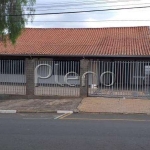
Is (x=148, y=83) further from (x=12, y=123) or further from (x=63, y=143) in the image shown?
(x=63, y=143)

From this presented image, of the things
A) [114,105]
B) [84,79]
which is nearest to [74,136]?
[114,105]

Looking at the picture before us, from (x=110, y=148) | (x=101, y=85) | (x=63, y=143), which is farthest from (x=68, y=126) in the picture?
(x=101, y=85)

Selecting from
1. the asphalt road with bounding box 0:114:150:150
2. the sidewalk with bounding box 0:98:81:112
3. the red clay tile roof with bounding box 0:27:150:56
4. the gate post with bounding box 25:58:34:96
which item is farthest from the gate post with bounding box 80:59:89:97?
the asphalt road with bounding box 0:114:150:150

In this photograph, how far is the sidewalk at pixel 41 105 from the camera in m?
14.4

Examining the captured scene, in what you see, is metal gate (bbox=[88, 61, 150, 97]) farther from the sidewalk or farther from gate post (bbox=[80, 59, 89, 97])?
the sidewalk

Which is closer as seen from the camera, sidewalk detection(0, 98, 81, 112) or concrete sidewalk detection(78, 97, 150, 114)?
concrete sidewalk detection(78, 97, 150, 114)

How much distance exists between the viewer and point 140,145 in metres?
7.09

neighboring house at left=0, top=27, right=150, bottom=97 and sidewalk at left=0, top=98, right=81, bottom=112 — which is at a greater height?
neighboring house at left=0, top=27, right=150, bottom=97

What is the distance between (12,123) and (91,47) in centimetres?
1529

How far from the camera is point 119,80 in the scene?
21.1 metres

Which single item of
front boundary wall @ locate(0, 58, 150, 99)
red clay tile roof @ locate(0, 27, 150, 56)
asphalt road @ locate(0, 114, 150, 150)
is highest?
red clay tile roof @ locate(0, 27, 150, 56)

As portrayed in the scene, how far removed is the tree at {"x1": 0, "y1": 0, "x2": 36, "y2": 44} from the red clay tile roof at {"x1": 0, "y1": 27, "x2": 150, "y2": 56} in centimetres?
510

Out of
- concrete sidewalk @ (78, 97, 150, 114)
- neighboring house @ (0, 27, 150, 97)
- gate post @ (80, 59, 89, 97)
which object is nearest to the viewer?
concrete sidewalk @ (78, 97, 150, 114)

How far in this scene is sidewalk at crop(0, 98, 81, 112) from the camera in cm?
1443
